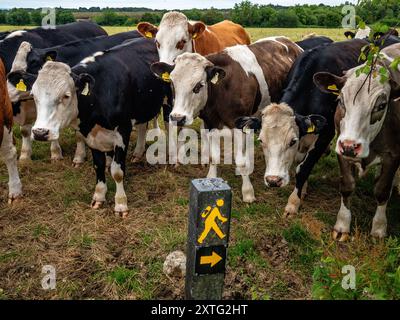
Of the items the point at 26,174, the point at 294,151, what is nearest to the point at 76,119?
the point at 26,174

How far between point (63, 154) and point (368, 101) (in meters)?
4.93

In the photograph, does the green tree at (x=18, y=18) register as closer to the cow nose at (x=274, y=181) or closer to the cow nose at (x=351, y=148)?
the cow nose at (x=274, y=181)

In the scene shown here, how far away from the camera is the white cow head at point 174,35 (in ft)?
20.7

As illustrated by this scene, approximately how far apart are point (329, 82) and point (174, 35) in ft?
8.78

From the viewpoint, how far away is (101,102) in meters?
5.02

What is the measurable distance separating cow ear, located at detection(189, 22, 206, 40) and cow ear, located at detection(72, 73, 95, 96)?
241 cm

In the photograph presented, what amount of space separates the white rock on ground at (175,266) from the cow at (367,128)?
5.86 feet

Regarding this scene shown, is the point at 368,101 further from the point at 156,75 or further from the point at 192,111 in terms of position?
the point at 156,75

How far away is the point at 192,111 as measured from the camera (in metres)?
5.24

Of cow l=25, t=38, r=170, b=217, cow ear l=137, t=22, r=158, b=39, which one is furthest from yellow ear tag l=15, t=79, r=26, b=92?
cow ear l=137, t=22, r=158, b=39

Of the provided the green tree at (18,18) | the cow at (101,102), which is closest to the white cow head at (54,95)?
the cow at (101,102)

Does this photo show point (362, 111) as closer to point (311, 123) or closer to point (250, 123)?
point (311, 123)

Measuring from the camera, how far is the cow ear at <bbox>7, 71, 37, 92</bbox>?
208 inches

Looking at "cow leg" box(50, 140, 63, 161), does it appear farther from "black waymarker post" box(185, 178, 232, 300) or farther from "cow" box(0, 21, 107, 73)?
"black waymarker post" box(185, 178, 232, 300)
